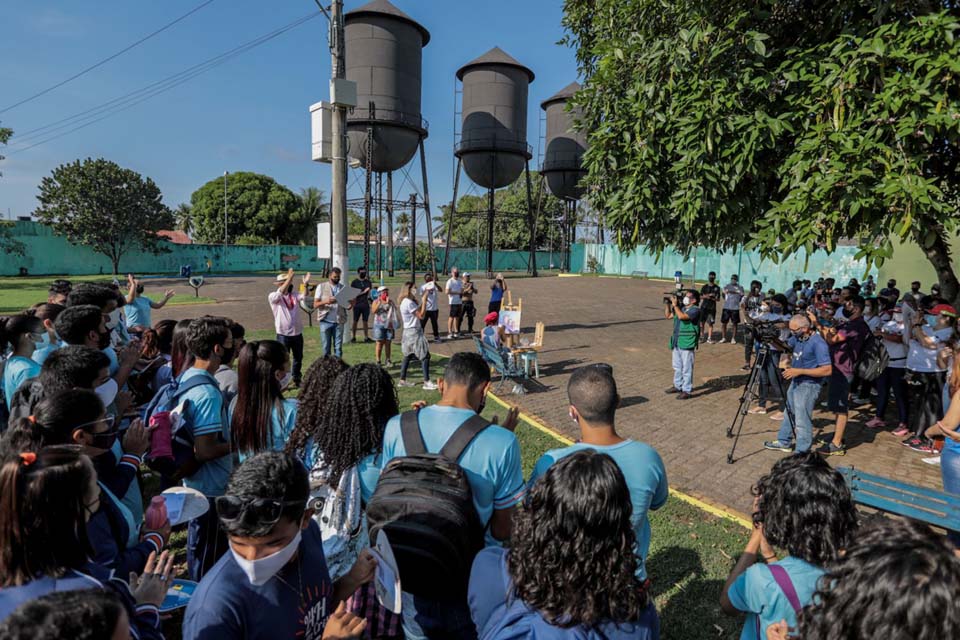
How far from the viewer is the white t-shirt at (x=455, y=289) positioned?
1366cm

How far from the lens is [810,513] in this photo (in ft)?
6.47

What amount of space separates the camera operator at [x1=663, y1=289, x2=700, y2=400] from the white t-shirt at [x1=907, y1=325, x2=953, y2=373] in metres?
2.83

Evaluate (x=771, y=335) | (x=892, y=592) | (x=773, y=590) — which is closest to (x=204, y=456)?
(x=773, y=590)

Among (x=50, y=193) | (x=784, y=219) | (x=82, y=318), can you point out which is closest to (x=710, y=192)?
(x=784, y=219)

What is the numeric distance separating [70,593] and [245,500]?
0.60 meters

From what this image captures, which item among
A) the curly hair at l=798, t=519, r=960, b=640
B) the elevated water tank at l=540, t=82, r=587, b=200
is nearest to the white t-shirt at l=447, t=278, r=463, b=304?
the curly hair at l=798, t=519, r=960, b=640

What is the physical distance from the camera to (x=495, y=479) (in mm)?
2426

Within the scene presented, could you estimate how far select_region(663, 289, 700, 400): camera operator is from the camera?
870 centimetres

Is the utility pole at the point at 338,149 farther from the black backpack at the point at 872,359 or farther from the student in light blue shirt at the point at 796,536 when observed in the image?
the student in light blue shirt at the point at 796,536

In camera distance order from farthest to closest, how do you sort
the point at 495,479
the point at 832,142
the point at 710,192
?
the point at 710,192
the point at 832,142
the point at 495,479

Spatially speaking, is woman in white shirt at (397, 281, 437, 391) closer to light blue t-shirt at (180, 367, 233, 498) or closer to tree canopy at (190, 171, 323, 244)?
light blue t-shirt at (180, 367, 233, 498)

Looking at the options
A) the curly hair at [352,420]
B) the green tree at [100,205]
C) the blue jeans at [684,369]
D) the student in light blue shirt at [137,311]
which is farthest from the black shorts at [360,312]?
the green tree at [100,205]

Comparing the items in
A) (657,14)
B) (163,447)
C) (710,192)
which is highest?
(657,14)

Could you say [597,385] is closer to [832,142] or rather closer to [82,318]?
[82,318]
